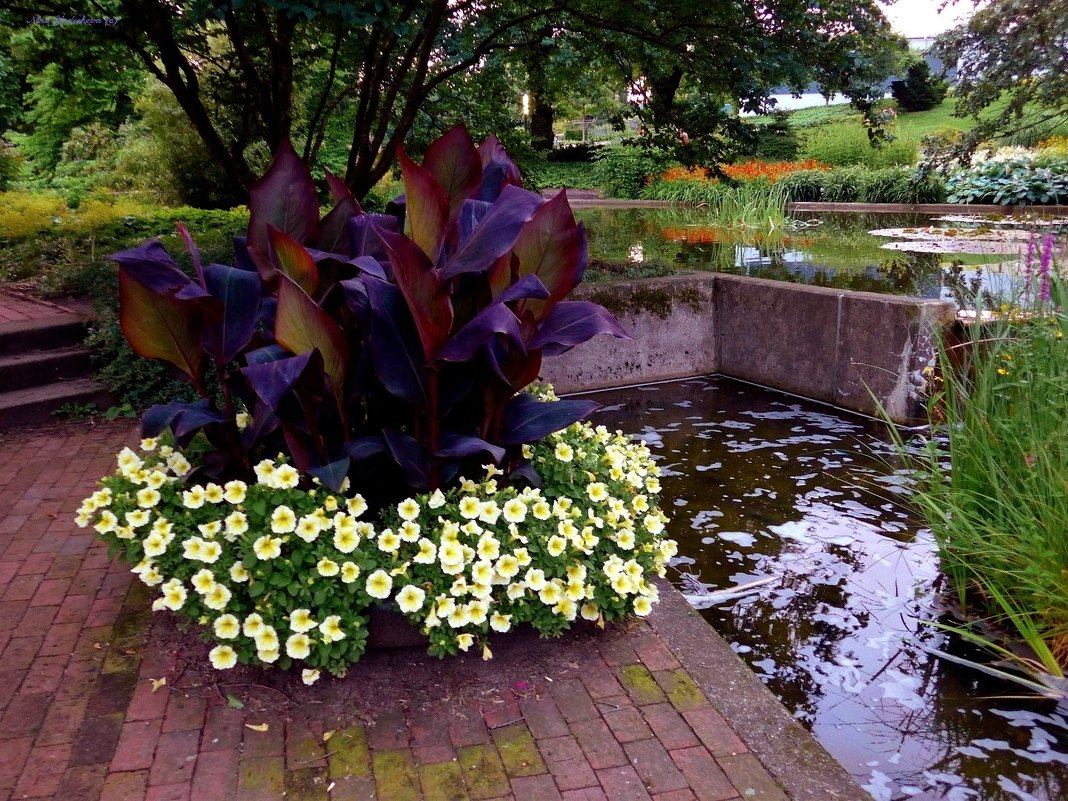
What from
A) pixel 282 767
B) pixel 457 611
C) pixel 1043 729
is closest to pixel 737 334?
pixel 1043 729

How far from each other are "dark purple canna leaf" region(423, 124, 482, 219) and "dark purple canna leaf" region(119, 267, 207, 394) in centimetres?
104

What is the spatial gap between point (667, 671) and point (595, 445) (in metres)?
1.02

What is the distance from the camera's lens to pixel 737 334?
291 inches

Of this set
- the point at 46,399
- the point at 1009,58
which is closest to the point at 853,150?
the point at 1009,58

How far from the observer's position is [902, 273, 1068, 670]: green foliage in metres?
3.13

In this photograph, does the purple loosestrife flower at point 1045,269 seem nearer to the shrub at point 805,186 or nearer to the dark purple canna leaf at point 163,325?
the dark purple canna leaf at point 163,325

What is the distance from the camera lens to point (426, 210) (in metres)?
3.03

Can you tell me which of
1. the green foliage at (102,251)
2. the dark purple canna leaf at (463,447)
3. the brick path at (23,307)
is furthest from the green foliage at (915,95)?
the dark purple canna leaf at (463,447)

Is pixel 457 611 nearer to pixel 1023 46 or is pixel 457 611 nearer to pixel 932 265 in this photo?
pixel 932 265

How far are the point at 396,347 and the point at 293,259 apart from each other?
18.5 inches

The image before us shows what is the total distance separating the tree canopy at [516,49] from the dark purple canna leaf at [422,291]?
302cm

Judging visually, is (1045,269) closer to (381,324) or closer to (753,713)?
(753,713)

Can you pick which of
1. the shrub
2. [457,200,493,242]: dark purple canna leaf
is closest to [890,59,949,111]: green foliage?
the shrub

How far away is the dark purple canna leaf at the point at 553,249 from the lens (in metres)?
3.09
